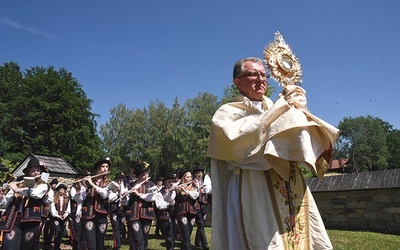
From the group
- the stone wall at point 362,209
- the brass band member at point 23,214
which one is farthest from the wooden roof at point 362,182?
the brass band member at point 23,214

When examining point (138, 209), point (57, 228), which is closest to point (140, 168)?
point (138, 209)

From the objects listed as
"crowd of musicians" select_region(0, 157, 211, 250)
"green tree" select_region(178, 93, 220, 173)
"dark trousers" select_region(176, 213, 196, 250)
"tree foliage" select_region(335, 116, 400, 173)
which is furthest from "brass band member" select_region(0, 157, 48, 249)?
"tree foliage" select_region(335, 116, 400, 173)

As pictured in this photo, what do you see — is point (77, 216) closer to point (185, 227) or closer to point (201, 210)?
point (185, 227)

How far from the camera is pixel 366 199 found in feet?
34.1

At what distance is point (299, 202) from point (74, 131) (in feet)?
104

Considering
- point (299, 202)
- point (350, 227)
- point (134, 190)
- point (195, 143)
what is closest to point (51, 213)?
point (134, 190)

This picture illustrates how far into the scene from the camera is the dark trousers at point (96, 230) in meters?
8.04

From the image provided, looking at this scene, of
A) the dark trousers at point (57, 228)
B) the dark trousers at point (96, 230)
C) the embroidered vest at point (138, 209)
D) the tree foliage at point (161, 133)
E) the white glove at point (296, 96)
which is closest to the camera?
the white glove at point (296, 96)

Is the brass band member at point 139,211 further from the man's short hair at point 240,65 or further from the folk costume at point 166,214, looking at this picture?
the man's short hair at point 240,65

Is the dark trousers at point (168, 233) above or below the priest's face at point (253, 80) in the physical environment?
below

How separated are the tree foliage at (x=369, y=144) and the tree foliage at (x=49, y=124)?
133 feet

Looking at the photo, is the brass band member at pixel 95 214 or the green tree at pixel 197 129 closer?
the brass band member at pixel 95 214

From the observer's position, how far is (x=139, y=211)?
8.59 meters

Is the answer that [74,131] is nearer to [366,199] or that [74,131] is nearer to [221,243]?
[366,199]
